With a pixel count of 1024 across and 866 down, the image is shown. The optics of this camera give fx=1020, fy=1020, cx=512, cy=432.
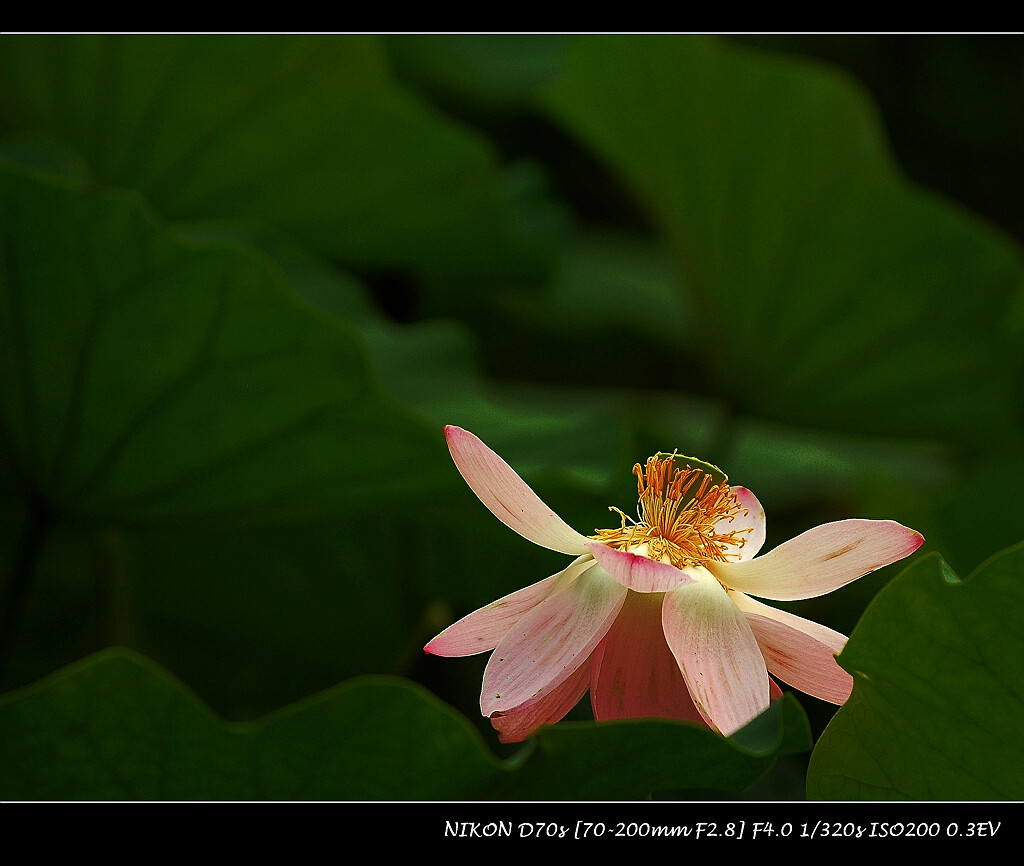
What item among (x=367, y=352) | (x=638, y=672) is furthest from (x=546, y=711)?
(x=367, y=352)

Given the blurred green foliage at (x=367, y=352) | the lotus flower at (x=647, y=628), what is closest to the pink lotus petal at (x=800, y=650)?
the lotus flower at (x=647, y=628)

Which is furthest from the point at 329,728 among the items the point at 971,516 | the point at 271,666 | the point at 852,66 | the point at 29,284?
the point at 852,66

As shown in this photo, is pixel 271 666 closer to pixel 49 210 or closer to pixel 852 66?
pixel 49 210

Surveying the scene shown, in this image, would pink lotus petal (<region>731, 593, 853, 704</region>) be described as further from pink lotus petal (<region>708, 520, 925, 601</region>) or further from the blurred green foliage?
the blurred green foliage

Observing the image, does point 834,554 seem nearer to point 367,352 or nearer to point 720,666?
point 720,666

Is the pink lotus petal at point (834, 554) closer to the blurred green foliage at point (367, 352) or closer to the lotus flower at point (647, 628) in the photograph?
the lotus flower at point (647, 628)
